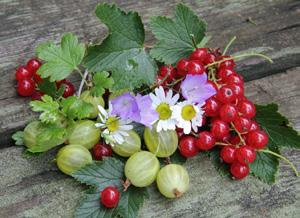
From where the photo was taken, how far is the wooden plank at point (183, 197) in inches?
43.1

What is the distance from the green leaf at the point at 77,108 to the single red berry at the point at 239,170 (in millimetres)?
311

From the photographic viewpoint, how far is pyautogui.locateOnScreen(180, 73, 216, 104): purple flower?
3.68 ft

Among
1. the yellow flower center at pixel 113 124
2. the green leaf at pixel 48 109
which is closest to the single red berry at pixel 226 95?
the yellow flower center at pixel 113 124

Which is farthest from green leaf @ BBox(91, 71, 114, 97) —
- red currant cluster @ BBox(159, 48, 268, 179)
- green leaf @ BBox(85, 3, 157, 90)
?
red currant cluster @ BBox(159, 48, 268, 179)

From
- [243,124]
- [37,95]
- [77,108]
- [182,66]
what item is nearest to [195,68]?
→ [182,66]

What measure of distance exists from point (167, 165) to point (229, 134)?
15 centimetres

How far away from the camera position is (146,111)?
44.2 inches

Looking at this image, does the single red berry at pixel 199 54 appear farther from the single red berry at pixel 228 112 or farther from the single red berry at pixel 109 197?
the single red berry at pixel 109 197

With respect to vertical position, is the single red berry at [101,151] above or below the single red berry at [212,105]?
below

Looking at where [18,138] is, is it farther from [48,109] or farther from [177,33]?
[177,33]

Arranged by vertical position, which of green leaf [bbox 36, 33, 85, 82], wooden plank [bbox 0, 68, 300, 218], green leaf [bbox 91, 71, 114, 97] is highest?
green leaf [bbox 36, 33, 85, 82]

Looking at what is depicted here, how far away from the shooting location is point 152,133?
1.12 metres

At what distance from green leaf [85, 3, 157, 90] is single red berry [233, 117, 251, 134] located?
193mm

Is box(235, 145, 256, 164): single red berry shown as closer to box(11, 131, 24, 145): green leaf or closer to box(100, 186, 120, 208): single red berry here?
box(100, 186, 120, 208): single red berry
